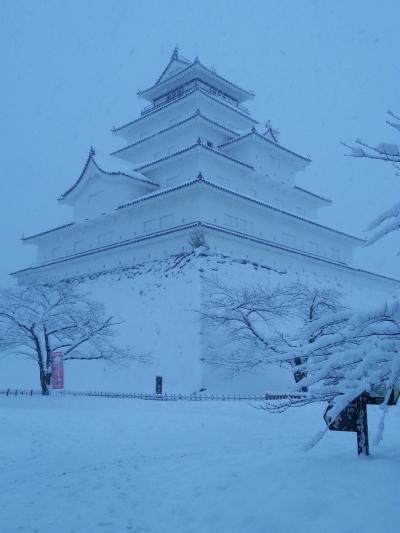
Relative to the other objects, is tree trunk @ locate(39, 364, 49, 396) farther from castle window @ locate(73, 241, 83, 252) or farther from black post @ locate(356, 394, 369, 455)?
black post @ locate(356, 394, 369, 455)

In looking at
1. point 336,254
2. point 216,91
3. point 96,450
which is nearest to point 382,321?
point 96,450

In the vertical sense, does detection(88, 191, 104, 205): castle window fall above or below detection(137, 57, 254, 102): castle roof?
below

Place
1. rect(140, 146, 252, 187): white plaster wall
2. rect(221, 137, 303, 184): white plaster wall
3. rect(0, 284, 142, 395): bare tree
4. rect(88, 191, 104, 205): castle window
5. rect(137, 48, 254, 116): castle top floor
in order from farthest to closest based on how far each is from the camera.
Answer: rect(137, 48, 254, 116): castle top floor < rect(221, 137, 303, 184): white plaster wall < rect(88, 191, 104, 205): castle window < rect(140, 146, 252, 187): white plaster wall < rect(0, 284, 142, 395): bare tree

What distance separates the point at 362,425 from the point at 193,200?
66.5 ft

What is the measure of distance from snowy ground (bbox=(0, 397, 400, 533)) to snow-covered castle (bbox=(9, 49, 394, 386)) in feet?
A: 47.7

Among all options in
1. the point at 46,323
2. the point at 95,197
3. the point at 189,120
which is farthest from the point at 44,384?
the point at 189,120

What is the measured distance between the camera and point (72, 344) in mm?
19922

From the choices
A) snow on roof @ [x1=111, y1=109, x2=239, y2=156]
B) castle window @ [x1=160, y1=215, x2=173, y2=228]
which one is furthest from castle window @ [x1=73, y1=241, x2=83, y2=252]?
snow on roof @ [x1=111, y1=109, x2=239, y2=156]

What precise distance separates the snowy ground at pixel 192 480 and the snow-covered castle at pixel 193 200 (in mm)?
14533

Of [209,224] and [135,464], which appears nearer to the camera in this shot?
[135,464]

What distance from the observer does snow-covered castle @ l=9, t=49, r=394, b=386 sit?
25.6m

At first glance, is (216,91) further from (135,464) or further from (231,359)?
(135,464)

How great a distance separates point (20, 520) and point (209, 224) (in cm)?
1905

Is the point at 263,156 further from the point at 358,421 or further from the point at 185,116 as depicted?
the point at 358,421
